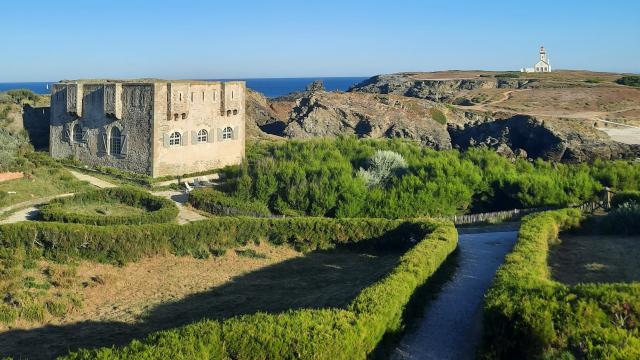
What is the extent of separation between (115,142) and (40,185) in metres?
6.13

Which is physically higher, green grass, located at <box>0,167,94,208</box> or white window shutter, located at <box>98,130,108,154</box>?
white window shutter, located at <box>98,130,108,154</box>

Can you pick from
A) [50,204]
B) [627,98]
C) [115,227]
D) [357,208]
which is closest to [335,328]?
[115,227]

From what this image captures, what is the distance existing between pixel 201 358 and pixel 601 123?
61016 millimetres

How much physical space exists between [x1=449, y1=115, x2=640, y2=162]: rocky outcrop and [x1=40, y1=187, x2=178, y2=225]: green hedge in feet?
106

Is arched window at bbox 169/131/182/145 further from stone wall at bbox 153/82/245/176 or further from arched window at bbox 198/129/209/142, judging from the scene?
arched window at bbox 198/129/209/142

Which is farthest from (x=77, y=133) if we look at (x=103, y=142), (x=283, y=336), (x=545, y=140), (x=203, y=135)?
(x=545, y=140)

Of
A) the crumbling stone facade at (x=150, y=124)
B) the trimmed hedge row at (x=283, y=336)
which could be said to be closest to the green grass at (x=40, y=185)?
the crumbling stone facade at (x=150, y=124)

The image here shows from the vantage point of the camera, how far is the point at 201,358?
35.1 feet

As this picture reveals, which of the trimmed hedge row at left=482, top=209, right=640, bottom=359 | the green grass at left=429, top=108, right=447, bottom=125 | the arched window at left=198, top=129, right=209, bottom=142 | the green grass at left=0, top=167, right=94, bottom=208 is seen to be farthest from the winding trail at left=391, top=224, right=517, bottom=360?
the green grass at left=429, top=108, right=447, bottom=125

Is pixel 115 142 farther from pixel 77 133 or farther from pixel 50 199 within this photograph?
pixel 50 199

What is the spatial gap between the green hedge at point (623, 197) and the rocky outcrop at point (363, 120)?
31.3m

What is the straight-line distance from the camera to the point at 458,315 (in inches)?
602

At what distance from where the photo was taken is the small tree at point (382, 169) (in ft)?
105

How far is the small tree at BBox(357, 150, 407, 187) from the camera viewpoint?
31.9 metres
